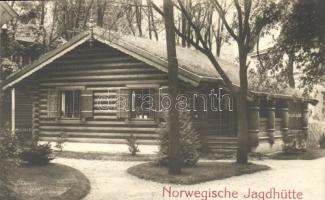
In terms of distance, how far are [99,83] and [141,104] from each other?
1.75m

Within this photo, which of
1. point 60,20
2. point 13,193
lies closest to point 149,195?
point 13,193

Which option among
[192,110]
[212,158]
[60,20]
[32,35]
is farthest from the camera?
[60,20]

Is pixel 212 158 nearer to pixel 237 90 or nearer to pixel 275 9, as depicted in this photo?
pixel 237 90

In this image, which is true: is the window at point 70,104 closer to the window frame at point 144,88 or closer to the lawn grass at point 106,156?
the window frame at point 144,88

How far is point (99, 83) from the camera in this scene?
61.8 ft

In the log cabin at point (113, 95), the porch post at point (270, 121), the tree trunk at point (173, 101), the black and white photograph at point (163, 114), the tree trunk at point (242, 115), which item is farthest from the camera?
the porch post at point (270, 121)

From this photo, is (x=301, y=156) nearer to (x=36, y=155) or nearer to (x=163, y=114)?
(x=163, y=114)

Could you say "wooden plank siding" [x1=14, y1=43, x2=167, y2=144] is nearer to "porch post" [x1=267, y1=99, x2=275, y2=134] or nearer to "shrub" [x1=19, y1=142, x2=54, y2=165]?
"porch post" [x1=267, y1=99, x2=275, y2=134]

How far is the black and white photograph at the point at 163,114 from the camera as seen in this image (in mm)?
11117

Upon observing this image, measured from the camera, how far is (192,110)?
17.8 metres

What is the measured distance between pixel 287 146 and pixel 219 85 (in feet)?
11.9

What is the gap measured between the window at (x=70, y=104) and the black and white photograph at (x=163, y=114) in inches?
1.6

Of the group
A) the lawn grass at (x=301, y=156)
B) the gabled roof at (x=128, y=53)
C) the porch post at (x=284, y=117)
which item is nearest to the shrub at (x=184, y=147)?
the gabled roof at (x=128, y=53)

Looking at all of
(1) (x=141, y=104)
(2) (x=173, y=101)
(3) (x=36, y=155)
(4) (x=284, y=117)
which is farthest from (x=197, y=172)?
(4) (x=284, y=117)
